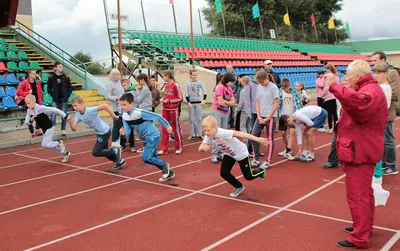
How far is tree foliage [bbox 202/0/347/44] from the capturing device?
142ft

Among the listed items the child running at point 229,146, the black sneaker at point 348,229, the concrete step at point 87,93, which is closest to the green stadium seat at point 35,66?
the concrete step at point 87,93

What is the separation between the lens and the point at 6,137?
11.0m

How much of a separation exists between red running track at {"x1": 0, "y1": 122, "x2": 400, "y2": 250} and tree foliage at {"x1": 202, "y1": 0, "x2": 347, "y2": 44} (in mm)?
37596

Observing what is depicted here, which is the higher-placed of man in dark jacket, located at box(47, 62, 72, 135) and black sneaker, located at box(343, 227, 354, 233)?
man in dark jacket, located at box(47, 62, 72, 135)

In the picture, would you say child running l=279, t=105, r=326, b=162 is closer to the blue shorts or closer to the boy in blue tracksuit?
the blue shorts

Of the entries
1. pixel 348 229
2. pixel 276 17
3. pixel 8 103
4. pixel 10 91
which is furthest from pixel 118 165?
pixel 276 17

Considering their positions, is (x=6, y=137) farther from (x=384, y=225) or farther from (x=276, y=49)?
(x=276, y=49)

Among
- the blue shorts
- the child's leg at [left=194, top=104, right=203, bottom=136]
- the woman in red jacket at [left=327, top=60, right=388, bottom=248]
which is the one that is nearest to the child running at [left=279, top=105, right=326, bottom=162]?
the blue shorts

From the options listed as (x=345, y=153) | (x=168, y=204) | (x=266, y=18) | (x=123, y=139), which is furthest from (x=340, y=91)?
(x=266, y=18)

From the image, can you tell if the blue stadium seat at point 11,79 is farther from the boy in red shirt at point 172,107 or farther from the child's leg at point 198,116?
the boy in red shirt at point 172,107

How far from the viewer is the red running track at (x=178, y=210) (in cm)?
409

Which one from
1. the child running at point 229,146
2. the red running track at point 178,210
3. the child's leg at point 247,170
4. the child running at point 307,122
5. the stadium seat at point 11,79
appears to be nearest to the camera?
the red running track at point 178,210

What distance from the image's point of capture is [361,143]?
3.58 meters

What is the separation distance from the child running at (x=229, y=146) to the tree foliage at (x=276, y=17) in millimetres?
38365
